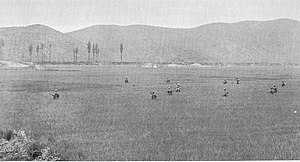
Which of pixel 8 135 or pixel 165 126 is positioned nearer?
pixel 8 135

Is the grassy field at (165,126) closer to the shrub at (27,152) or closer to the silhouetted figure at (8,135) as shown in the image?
the shrub at (27,152)

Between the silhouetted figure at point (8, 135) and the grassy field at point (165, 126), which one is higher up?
the silhouetted figure at point (8, 135)

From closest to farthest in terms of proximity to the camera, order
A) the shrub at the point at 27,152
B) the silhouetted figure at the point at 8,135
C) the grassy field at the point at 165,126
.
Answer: the shrub at the point at 27,152 → the grassy field at the point at 165,126 → the silhouetted figure at the point at 8,135

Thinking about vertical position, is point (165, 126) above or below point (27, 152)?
below

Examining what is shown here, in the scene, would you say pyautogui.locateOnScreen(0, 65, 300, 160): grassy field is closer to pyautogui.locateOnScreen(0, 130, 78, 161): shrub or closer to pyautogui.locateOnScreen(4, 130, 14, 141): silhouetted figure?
pyautogui.locateOnScreen(0, 130, 78, 161): shrub

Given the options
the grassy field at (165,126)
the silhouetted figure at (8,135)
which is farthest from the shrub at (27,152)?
the silhouetted figure at (8,135)

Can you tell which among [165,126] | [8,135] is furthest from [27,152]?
[165,126]

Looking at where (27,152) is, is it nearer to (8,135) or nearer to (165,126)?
(8,135)

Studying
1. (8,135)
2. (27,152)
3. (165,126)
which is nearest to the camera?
(27,152)

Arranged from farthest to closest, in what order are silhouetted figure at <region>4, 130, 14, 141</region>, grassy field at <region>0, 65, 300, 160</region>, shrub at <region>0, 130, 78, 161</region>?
silhouetted figure at <region>4, 130, 14, 141</region> → grassy field at <region>0, 65, 300, 160</region> → shrub at <region>0, 130, 78, 161</region>

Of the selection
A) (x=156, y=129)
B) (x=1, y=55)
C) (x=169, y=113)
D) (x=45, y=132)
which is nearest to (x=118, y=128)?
(x=156, y=129)

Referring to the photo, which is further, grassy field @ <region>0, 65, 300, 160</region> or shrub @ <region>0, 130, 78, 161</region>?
grassy field @ <region>0, 65, 300, 160</region>

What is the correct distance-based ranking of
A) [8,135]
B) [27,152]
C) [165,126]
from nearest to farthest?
[27,152], [8,135], [165,126]

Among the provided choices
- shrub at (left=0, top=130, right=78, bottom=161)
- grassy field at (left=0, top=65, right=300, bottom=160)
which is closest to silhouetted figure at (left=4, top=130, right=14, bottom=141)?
shrub at (left=0, top=130, right=78, bottom=161)
